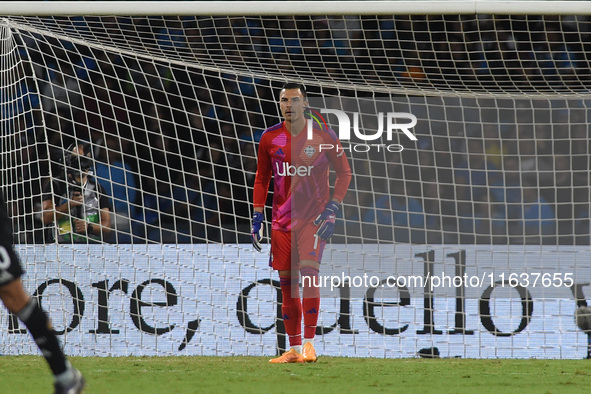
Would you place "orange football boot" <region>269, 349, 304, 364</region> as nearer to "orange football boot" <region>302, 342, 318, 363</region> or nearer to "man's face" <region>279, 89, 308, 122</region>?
"orange football boot" <region>302, 342, 318, 363</region>

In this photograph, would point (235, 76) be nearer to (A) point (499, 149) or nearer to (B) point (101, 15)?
(B) point (101, 15)

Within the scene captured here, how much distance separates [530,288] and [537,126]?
5.18 feet

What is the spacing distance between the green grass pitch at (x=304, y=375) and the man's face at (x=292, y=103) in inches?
55.2

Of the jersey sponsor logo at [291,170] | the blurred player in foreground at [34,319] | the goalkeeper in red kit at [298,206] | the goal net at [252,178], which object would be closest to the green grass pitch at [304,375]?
the goalkeeper in red kit at [298,206]

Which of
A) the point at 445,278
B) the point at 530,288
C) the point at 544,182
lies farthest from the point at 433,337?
the point at 544,182

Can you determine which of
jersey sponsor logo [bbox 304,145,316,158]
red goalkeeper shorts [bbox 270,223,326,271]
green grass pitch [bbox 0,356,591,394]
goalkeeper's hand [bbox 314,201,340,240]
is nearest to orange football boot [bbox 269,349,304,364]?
green grass pitch [bbox 0,356,591,394]

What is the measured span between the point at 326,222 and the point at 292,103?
70 cm

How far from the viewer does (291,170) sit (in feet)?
14.8

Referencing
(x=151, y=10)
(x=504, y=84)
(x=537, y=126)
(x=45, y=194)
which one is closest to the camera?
(x=151, y=10)

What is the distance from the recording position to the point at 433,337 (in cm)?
556

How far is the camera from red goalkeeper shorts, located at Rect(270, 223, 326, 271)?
443 cm

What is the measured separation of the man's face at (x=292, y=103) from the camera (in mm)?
4449

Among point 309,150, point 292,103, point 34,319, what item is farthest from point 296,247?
point 34,319

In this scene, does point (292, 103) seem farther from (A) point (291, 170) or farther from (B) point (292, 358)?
(B) point (292, 358)
